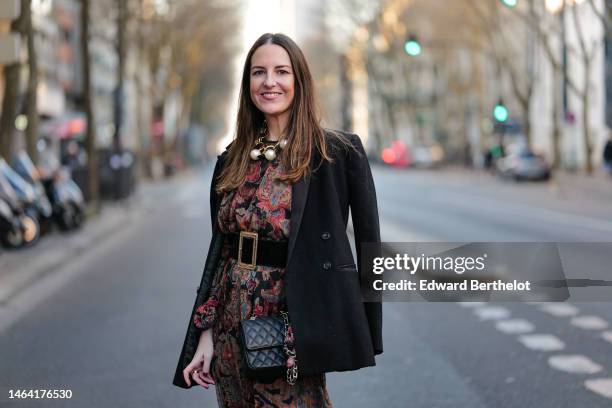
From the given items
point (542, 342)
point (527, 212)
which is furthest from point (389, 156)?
point (542, 342)

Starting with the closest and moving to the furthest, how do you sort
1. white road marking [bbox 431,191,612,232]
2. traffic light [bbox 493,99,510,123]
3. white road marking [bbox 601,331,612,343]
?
white road marking [bbox 601,331,612,343]
white road marking [bbox 431,191,612,232]
traffic light [bbox 493,99,510,123]

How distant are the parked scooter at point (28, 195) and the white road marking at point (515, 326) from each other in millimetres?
8694

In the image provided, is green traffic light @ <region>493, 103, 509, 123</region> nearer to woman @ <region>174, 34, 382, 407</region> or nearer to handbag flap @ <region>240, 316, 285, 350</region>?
woman @ <region>174, 34, 382, 407</region>

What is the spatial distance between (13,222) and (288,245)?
12.4 m

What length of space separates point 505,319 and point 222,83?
79504 millimetres

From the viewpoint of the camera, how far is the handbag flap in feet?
10.2

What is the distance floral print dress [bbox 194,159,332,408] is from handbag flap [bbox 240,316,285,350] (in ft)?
0.13

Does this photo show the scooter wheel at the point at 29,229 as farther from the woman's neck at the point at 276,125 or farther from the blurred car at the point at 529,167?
the blurred car at the point at 529,167

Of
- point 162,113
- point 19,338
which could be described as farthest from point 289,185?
point 162,113

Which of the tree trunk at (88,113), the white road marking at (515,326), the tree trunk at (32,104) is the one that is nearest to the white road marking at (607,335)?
the white road marking at (515,326)

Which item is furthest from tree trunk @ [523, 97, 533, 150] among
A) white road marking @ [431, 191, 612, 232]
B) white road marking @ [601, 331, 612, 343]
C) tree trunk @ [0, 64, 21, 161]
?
white road marking @ [601, 331, 612, 343]

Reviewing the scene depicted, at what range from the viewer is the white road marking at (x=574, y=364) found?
259 inches

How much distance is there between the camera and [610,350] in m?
7.25

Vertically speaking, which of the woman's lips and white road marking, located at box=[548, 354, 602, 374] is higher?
the woman's lips
